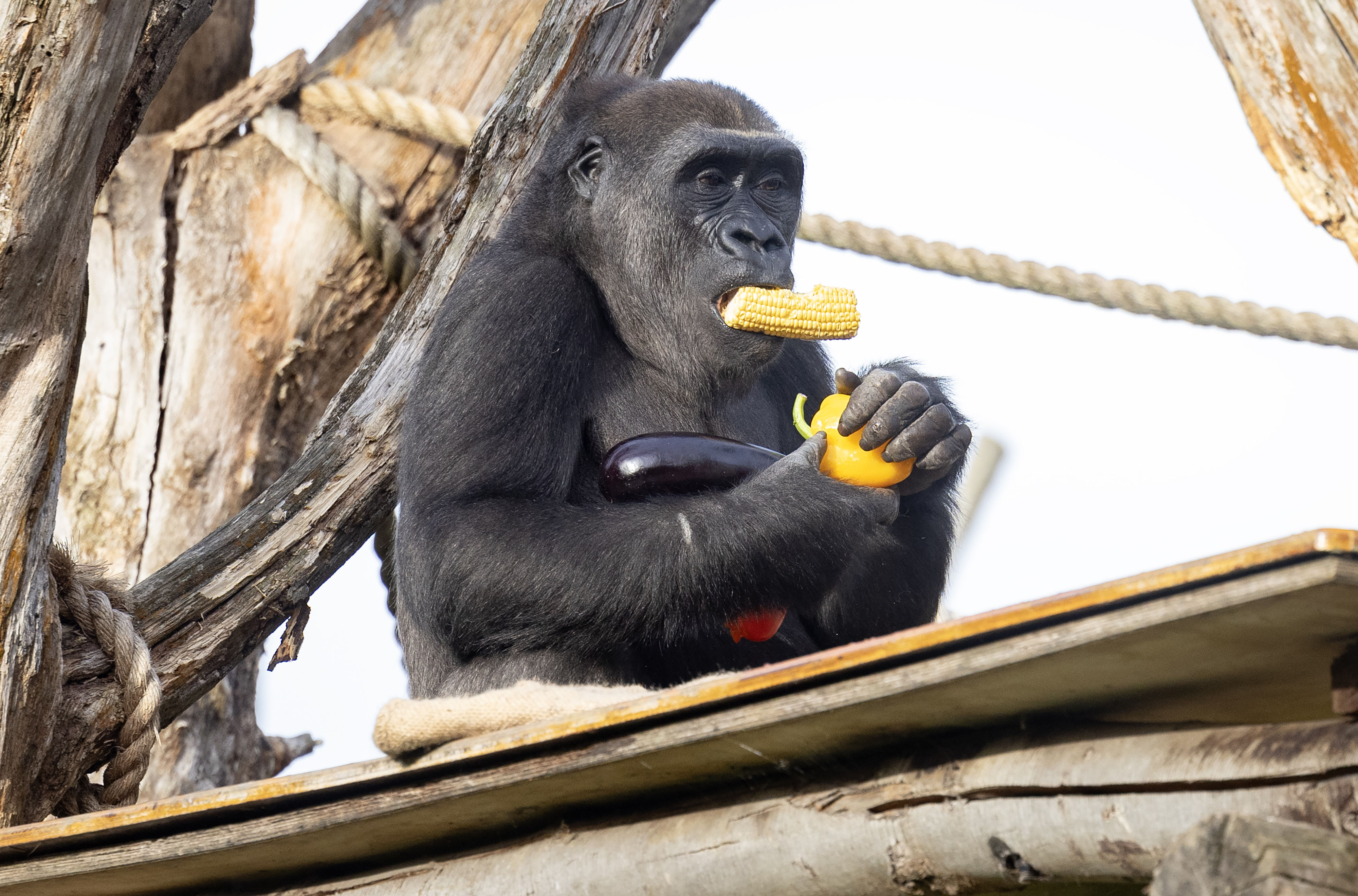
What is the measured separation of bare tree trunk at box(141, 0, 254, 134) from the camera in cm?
537

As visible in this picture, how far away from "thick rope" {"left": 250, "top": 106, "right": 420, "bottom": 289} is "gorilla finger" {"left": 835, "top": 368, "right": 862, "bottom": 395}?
98.8 inches

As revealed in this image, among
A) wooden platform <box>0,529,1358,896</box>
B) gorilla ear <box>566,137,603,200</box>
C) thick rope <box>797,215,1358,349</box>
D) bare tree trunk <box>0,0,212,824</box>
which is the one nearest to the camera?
wooden platform <box>0,529,1358,896</box>

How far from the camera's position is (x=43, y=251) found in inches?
113

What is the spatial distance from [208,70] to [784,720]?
15.0ft

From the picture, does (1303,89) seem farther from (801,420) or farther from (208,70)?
(208,70)

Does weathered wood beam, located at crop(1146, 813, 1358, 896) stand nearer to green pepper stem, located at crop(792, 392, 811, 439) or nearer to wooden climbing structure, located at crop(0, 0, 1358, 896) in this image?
wooden climbing structure, located at crop(0, 0, 1358, 896)

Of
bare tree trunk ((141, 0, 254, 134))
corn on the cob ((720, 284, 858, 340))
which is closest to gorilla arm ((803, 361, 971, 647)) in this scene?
corn on the cob ((720, 284, 858, 340))

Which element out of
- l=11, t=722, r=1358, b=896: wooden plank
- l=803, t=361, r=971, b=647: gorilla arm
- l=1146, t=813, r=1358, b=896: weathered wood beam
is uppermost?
l=803, t=361, r=971, b=647: gorilla arm

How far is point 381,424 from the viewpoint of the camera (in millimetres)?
3920

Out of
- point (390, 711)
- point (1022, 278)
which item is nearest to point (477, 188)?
point (1022, 278)

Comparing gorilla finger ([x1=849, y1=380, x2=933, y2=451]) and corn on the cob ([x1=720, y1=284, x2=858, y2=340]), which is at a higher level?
corn on the cob ([x1=720, y1=284, x2=858, y2=340])

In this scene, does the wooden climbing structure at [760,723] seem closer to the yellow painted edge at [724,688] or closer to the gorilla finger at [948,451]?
the yellow painted edge at [724,688]

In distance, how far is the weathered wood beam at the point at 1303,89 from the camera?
2.29 metres

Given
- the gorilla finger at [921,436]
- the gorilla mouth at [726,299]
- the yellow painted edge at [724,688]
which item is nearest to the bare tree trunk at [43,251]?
the yellow painted edge at [724,688]
